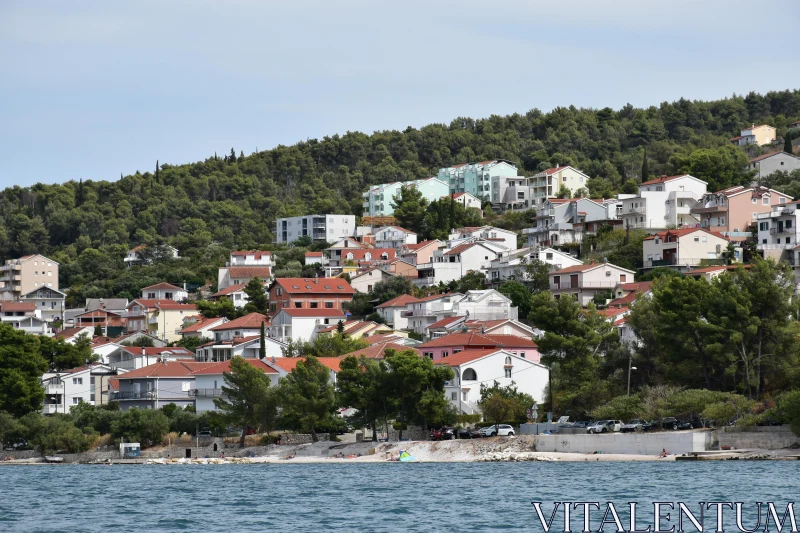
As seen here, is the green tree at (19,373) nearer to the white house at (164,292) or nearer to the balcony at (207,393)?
the balcony at (207,393)

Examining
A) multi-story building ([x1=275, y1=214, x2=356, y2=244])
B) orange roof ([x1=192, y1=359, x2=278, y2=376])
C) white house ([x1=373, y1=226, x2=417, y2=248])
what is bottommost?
orange roof ([x1=192, y1=359, x2=278, y2=376])

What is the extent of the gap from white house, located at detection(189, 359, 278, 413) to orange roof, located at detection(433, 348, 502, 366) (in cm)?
1175

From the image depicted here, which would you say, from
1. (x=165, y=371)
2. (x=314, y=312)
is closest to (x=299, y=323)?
(x=314, y=312)

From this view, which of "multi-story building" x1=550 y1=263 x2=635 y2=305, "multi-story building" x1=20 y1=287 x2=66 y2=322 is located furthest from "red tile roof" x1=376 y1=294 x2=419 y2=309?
"multi-story building" x1=20 y1=287 x2=66 y2=322

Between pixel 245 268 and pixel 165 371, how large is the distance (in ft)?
142

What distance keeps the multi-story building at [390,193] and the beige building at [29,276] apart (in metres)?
36.9

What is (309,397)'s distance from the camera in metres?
72.8

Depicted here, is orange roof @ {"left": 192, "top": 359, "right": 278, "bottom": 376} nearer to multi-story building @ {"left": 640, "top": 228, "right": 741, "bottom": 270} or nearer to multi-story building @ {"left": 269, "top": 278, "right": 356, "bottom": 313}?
multi-story building @ {"left": 269, "top": 278, "right": 356, "bottom": 313}

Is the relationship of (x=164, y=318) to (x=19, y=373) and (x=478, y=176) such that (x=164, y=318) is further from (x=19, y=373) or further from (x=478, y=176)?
(x=478, y=176)

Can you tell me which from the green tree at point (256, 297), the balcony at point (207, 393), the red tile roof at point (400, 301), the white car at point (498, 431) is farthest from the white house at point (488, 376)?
the green tree at point (256, 297)

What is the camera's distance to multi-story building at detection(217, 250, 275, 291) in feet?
419

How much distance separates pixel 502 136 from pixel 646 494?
140 metres

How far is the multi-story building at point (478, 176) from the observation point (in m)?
153

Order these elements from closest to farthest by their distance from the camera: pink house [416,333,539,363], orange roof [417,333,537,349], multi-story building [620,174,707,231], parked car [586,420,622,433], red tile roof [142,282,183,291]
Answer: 1. parked car [586,420,622,433]
2. pink house [416,333,539,363]
3. orange roof [417,333,537,349]
4. multi-story building [620,174,707,231]
5. red tile roof [142,282,183,291]
